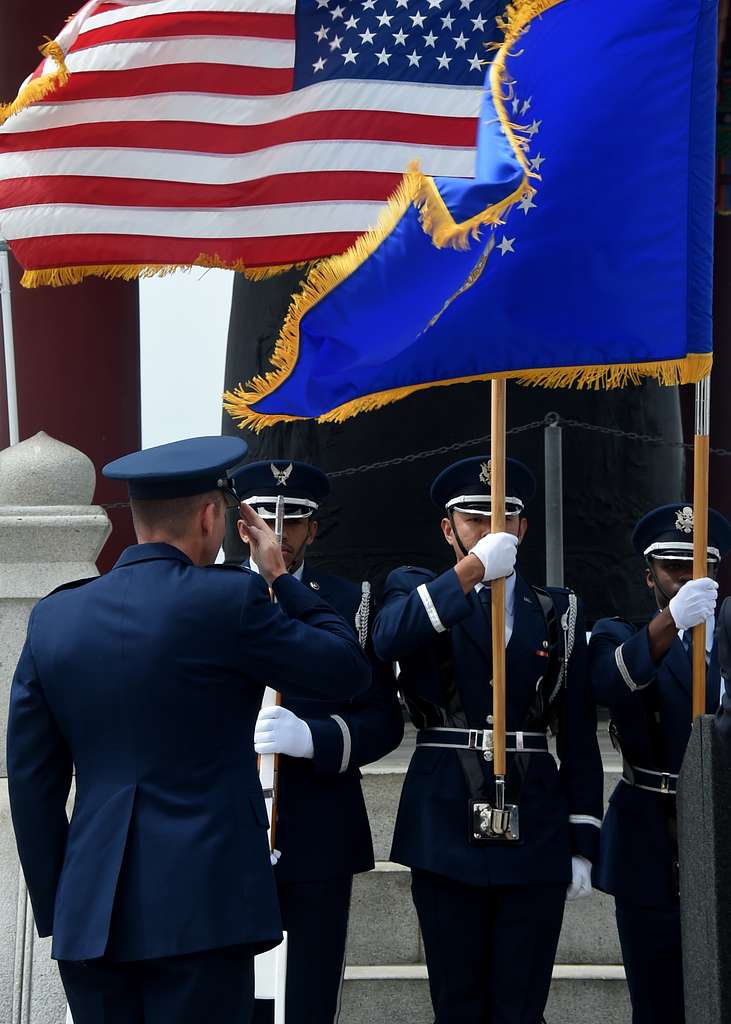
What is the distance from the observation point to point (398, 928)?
510cm

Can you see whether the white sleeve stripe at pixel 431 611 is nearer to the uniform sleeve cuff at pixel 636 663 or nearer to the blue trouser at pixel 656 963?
the uniform sleeve cuff at pixel 636 663

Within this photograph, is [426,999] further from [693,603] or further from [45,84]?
[45,84]

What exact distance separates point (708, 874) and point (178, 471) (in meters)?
1.27

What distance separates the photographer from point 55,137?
18.1 feet

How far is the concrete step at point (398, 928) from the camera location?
507cm

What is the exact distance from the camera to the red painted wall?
33.8 ft

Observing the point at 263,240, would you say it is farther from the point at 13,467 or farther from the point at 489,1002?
the point at 489,1002

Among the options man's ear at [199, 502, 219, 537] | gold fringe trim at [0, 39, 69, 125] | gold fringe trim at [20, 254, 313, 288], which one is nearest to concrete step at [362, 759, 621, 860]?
gold fringe trim at [20, 254, 313, 288]

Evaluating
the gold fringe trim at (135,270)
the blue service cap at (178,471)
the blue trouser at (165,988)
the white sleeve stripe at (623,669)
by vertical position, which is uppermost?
the gold fringe trim at (135,270)

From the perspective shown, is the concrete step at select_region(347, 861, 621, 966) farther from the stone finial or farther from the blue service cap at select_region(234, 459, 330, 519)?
the stone finial

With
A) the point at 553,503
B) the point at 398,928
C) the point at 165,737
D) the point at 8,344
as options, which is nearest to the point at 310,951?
the point at 398,928

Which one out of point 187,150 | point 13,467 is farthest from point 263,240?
point 13,467

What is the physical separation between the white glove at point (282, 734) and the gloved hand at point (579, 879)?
2.39 ft

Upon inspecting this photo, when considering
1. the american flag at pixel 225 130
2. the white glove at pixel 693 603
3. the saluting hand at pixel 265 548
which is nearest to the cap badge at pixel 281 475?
the saluting hand at pixel 265 548
